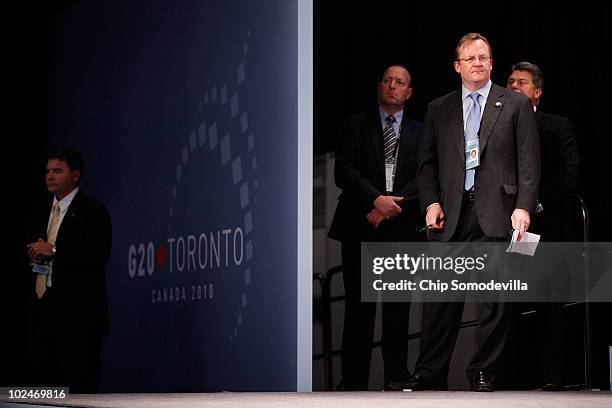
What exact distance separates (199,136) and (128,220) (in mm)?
1204

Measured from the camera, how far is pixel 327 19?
5.58 meters

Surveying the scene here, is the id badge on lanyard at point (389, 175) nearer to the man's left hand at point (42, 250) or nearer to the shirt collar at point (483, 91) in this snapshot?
the shirt collar at point (483, 91)

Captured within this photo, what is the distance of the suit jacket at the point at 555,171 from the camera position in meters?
5.23

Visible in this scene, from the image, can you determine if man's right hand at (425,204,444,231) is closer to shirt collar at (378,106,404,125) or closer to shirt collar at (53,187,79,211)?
shirt collar at (378,106,404,125)

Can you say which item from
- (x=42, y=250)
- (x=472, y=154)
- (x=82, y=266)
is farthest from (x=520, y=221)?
(x=42, y=250)

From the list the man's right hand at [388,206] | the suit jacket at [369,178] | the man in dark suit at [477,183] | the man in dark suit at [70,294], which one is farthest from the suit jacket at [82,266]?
the man in dark suit at [477,183]

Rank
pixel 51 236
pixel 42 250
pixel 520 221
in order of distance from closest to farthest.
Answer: pixel 520 221, pixel 42 250, pixel 51 236

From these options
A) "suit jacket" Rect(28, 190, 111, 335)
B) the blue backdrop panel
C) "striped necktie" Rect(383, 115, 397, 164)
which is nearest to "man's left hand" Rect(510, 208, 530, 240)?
"striped necktie" Rect(383, 115, 397, 164)

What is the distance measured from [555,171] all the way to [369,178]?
2.90ft

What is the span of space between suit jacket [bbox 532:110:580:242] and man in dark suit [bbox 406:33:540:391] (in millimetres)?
620

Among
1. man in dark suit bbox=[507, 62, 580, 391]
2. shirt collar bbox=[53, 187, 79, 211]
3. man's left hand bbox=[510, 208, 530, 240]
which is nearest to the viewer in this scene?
man's left hand bbox=[510, 208, 530, 240]

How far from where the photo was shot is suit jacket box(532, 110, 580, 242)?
5.23 m

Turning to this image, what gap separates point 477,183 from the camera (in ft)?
15.2

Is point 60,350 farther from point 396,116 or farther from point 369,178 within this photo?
point 396,116
